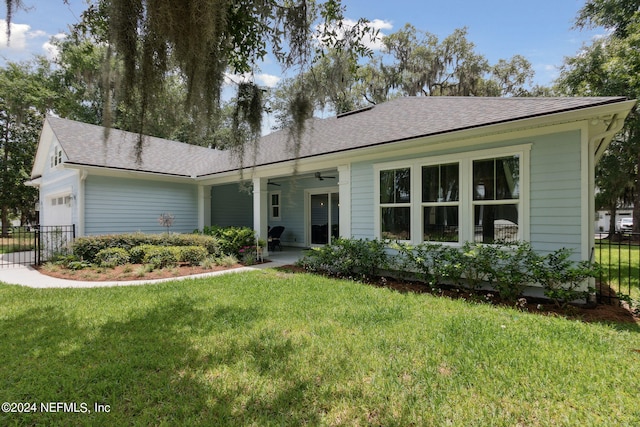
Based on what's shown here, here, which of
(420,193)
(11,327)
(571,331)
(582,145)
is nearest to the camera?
(571,331)

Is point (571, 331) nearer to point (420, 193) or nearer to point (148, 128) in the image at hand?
point (420, 193)

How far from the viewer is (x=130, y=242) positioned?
883cm

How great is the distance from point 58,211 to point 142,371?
11560 mm

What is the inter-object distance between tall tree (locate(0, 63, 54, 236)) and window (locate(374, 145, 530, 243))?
23.7 m

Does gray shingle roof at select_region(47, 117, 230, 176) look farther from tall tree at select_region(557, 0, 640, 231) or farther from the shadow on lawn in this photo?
tall tree at select_region(557, 0, 640, 231)

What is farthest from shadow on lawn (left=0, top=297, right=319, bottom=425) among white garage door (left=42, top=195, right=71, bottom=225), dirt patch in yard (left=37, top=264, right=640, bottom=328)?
white garage door (left=42, top=195, right=71, bottom=225)

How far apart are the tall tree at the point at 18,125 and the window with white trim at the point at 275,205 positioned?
1745cm

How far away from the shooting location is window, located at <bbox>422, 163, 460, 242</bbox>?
5.95 m

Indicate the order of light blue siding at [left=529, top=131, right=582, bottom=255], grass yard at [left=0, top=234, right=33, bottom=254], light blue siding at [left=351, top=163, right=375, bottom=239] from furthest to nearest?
grass yard at [left=0, top=234, right=33, bottom=254] < light blue siding at [left=351, top=163, right=375, bottom=239] < light blue siding at [left=529, top=131, right=582, bottom=255]

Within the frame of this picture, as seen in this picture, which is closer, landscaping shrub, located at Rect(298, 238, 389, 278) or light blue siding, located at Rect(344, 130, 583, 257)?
light blue siding, located at Rect(344, 130, 583, 257)

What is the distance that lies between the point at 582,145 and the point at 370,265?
420cm

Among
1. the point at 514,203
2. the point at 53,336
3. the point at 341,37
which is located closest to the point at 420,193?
the point at 514,203

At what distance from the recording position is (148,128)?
3.20 m

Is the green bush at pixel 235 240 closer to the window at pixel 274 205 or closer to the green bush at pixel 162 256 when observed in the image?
the green bush at pixel 162 256
